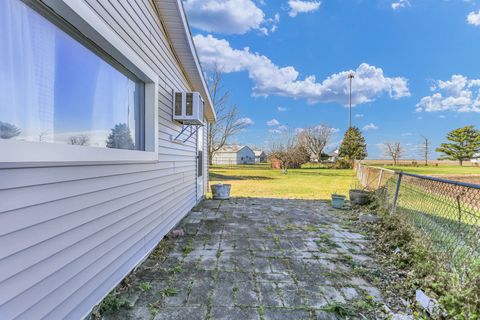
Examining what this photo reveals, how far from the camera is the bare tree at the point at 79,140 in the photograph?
1.96 meters

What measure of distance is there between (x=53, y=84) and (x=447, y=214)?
3942mm

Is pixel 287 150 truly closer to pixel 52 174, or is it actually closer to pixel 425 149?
pixel 52 174

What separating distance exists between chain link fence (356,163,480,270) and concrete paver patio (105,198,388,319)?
2.63 feet

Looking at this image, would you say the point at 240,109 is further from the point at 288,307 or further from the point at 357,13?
the point at 288,307

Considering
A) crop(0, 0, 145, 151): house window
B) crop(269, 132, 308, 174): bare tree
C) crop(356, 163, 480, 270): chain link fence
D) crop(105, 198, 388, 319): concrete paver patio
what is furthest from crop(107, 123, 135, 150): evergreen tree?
crop(269, 132, 308, 174): bare tree

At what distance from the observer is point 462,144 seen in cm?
3912

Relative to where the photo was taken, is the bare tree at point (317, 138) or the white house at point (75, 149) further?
the bare tree at point (317, 138)

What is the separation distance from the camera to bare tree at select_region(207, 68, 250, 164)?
21906 mm

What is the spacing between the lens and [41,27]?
5.34 feet

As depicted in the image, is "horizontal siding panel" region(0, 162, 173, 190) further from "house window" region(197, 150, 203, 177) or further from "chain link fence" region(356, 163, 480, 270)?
"house window" region(197, 150, 203, 177)

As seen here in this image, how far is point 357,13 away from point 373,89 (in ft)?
65.0

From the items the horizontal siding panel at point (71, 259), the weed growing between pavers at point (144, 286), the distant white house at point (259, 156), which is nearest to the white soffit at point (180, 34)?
the horizontal siding panel at point (71, 259)

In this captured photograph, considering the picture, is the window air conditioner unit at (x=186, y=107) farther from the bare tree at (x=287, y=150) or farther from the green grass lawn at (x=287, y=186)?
the bare tree at (x=287, y=150)

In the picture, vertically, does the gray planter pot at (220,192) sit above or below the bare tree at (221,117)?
below
